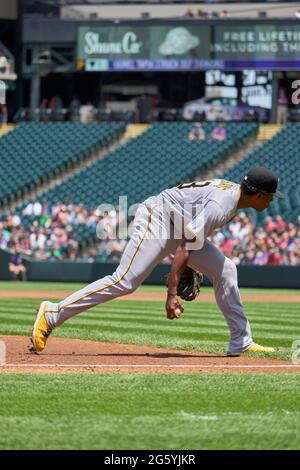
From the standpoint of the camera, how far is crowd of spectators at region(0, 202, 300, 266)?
1089 inches

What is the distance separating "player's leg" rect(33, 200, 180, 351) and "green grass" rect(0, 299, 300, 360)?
4.93ft

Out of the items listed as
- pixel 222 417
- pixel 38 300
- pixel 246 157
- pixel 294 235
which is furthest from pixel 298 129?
pixel 222 417

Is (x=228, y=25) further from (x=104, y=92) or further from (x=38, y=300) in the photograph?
(x=38, y=300)

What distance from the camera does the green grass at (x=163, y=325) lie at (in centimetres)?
1135

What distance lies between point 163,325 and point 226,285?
16.0ft

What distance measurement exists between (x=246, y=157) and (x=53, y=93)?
10902 millimetres

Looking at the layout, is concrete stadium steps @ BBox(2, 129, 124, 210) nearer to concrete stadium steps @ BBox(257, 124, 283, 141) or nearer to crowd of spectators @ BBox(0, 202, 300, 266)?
crowd of spectators @ BBox(0, 202, 300, 266)

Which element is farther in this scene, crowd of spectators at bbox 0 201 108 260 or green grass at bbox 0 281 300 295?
crowd of spectators at bbox 0 201 108 260

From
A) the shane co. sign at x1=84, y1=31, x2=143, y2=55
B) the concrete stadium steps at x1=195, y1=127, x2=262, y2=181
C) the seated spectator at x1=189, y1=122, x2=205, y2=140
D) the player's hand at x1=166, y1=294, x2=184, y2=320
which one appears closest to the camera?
the player's hand at x1=166, y1=294, x2=184, y2=320

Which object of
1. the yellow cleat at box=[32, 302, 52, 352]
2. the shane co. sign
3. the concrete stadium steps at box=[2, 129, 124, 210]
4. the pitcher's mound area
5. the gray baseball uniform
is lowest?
the concrete stadium steps at box=[2, 129, 124, 210]

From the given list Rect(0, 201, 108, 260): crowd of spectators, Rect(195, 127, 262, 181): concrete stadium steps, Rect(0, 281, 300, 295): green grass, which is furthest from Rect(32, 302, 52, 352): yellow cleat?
Rect(195, 127, 262, 181): concrete stadium steps

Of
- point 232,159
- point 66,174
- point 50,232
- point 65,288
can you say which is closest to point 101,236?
point 50,232
